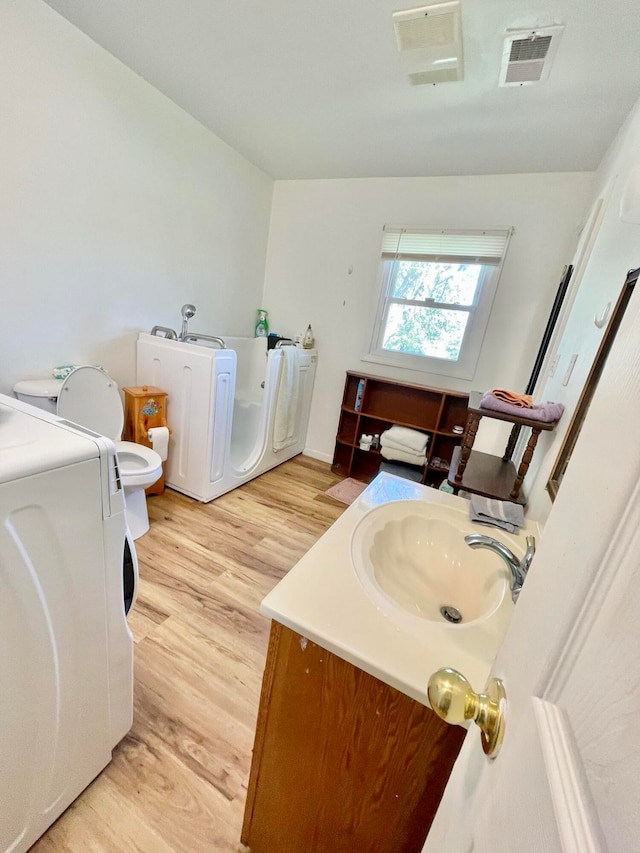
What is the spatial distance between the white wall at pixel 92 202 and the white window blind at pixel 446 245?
132 cm

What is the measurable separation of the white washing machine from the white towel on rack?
1.98 metres

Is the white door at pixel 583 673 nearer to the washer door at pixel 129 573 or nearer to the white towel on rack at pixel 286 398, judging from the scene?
the washer door at pixel 129 573

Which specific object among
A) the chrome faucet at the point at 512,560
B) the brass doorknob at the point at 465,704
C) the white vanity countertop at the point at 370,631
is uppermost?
the brass doorknob at the point at 465,704

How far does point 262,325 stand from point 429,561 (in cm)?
277

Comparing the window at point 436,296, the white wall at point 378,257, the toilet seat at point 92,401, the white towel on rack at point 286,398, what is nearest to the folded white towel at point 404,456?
the white wall at point 378,257

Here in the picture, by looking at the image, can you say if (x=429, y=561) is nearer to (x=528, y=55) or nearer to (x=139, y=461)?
(x=139, y=461)

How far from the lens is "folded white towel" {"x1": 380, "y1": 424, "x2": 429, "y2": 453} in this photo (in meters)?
2.76

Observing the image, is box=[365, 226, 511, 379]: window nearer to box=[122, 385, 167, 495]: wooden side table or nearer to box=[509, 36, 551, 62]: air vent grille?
box=[509, 36, 551, 62]: air vent grille

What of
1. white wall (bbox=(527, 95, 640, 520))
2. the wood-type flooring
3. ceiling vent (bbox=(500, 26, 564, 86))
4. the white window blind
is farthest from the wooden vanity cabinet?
the white window blind

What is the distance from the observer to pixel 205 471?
2346mm

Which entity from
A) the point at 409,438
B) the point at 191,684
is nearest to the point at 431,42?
the point at 409,438

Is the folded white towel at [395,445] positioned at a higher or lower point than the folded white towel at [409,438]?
lower

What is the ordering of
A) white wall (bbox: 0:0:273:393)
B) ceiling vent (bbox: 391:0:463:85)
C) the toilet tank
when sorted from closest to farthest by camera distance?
ceiling vent (bbox: 391:0:463:85) < white wall (bbox: 0:0:273:393) < the toilet tank

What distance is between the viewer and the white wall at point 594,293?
1.10m
